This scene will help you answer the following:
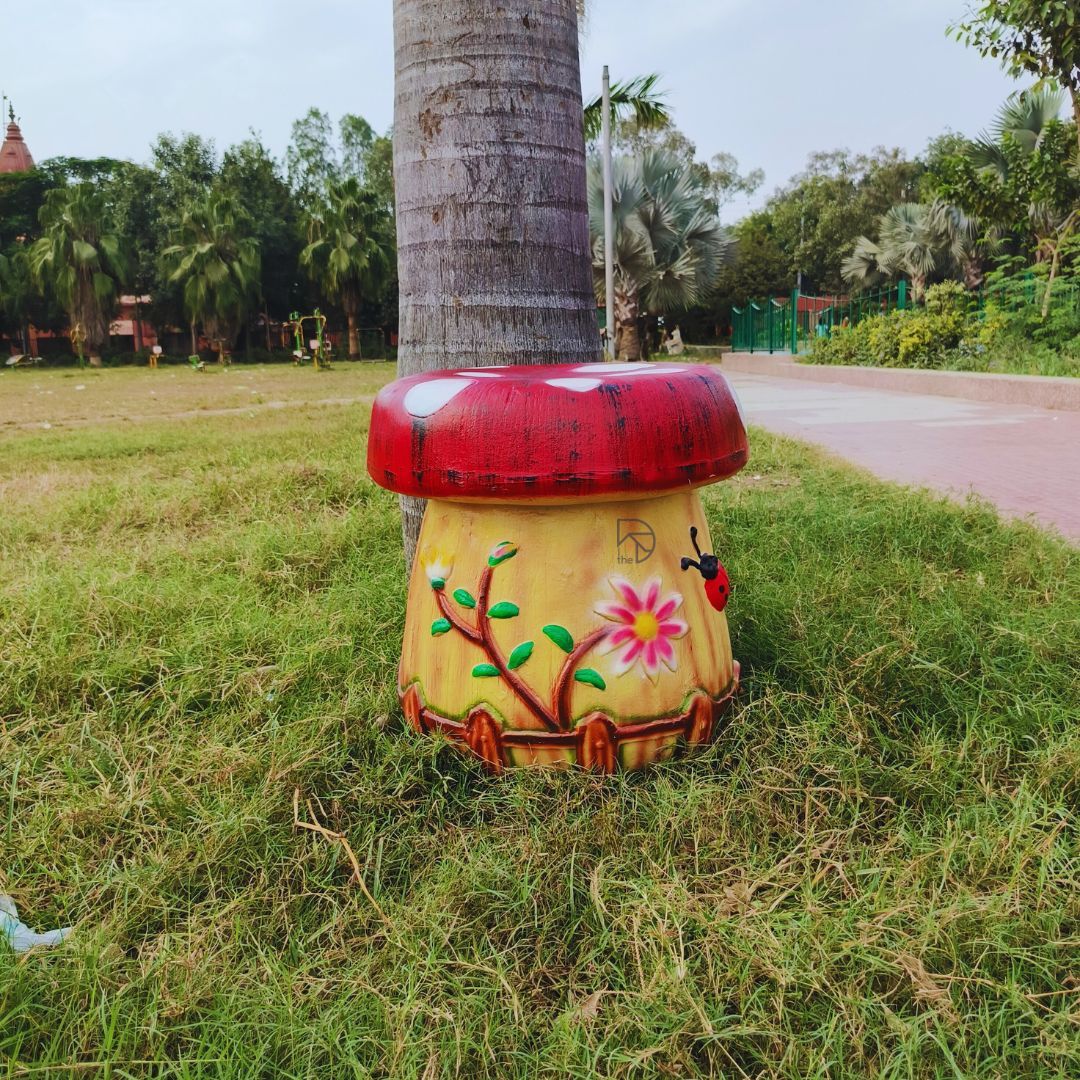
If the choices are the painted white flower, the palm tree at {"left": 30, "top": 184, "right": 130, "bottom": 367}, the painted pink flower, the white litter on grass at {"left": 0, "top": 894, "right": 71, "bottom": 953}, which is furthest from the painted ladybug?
the palm tree at {"left": 30, "top": 184, "right": 130, "bottom": 367}

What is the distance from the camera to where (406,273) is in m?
2.26

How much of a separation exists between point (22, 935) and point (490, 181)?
5.91 feet

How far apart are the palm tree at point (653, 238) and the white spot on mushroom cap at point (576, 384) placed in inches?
667

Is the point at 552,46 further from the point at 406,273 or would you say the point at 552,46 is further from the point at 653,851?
the point at 653,851

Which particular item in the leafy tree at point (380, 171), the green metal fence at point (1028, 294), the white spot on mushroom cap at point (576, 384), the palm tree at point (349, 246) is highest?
the leafy tree at point (380, 171)

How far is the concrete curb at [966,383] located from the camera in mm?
8258

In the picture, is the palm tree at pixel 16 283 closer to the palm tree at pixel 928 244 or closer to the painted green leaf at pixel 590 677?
the palm tree at pixel 928 244

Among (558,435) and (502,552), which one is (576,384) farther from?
(502,552)

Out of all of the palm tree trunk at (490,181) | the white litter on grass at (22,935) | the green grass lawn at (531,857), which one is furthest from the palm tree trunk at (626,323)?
the white litter on grass at (22,935)

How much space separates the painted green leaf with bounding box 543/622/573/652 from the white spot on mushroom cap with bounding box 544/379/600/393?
438 millimetres

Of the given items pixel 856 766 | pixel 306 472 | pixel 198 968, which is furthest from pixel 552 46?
pixel 306 472

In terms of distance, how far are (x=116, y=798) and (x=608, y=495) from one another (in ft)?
3.58

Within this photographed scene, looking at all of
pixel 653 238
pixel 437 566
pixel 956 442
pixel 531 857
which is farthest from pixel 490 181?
pixel 653 238

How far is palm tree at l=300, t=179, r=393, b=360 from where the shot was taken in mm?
29172
